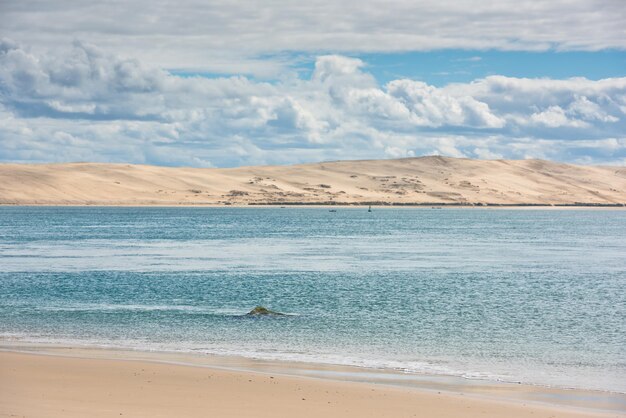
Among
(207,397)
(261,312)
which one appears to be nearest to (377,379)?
(207,397)

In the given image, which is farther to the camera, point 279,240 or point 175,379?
point 279,240

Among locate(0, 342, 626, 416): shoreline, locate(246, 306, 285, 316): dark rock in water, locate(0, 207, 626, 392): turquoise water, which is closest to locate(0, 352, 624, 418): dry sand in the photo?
locate(0, 342, 626, 416): shoreline

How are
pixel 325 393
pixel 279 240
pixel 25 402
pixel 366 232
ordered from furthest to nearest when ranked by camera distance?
pixel 366 232
pixel 279 240
pixel 325 393
pixel 25 402

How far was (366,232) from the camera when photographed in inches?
4186

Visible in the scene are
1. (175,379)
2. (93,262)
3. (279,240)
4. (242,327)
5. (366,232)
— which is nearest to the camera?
(175,379)

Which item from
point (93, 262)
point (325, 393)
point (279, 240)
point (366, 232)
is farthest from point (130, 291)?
point (366, 232)

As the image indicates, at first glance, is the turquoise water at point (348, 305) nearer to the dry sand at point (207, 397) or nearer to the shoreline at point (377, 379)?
the shoreline at point (377, 379)

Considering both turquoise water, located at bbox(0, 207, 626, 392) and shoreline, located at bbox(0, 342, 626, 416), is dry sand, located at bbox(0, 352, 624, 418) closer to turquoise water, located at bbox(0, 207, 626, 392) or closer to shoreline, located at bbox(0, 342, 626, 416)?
shoreline, located at bbox(0, 342, 626, 416)

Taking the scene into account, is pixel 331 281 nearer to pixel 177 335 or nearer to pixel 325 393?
pixel 177 335

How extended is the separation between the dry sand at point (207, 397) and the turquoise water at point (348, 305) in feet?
11.8

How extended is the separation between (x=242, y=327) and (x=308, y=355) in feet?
19.7

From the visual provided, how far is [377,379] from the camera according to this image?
1972cm

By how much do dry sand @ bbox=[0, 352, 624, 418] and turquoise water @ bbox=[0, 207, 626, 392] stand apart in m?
3.60

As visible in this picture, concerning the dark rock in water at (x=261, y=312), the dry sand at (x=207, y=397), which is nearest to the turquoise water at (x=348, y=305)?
the dark rock in water at (x=261, y=312)
